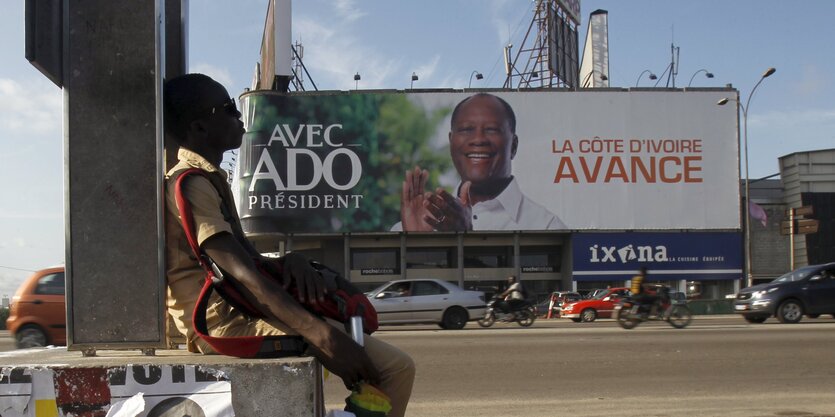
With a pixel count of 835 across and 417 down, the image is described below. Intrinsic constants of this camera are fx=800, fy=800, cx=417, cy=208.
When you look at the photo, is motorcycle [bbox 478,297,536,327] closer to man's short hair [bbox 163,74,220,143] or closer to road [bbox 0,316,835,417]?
road [bbox 0,316,835,417]

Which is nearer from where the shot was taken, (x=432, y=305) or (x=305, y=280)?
(x=305, y=280)

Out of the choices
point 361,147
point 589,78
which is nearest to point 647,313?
point 361,147

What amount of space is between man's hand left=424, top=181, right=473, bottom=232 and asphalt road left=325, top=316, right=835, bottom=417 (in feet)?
96.8

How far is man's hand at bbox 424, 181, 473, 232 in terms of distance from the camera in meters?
43.2

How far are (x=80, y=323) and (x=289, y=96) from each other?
4117 cm

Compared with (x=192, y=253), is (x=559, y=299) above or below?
A: below

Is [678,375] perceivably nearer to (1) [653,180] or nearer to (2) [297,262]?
(2) [297,262]

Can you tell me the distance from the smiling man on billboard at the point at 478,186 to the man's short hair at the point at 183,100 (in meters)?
40.5

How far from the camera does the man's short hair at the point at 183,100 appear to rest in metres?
2.63

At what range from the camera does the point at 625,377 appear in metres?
9.13

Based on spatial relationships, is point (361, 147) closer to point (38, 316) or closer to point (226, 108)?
point (38, 316)

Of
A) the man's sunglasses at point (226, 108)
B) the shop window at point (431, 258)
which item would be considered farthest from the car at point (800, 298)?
the shop window at point (431, 258)

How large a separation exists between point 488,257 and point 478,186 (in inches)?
179

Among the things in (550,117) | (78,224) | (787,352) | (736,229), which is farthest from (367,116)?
(78,224)
